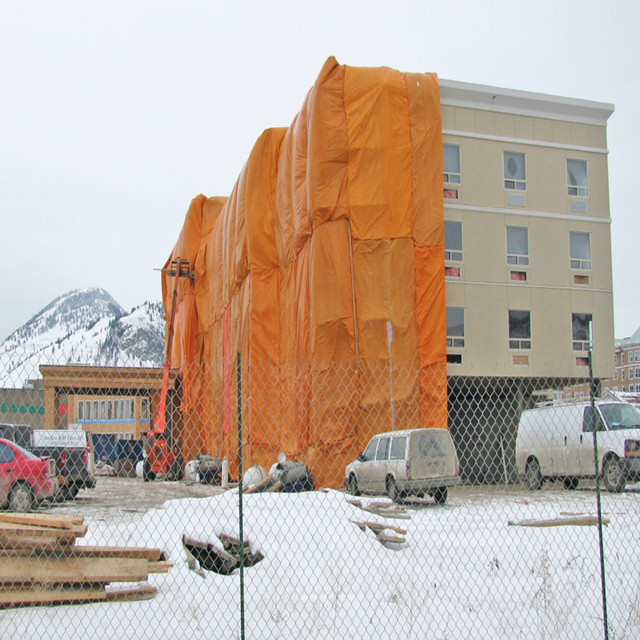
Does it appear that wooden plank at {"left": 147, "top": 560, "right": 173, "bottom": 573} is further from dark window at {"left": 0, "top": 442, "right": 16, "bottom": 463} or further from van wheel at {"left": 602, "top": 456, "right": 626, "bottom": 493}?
van wheel at {"left": 602, "top": 456, "right": 626, "bottom": 493}

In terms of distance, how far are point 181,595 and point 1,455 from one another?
1023 centimetres

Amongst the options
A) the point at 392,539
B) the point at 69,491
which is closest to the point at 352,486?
the point at 69,491

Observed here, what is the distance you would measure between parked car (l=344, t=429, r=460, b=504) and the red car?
289 inches

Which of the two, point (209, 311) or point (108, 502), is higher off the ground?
point (209, 311)

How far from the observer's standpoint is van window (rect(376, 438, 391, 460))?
19.0 metres

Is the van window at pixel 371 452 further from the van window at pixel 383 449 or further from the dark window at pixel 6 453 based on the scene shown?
the dark window at pixel 6 453

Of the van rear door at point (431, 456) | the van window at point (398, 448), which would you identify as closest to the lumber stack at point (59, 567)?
the van rear door at point (431, 456)

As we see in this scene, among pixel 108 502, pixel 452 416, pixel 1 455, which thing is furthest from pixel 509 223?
pixel 1 455

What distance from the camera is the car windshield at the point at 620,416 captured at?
19022mm

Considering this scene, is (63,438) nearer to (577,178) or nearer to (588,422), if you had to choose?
(588,422)

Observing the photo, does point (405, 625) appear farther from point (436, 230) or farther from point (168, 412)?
point (168, 412)

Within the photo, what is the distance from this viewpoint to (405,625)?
7625mm

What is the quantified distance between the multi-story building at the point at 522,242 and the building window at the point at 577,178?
1.5 inches

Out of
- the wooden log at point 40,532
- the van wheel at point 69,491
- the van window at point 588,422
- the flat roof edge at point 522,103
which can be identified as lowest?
the van wheel at point 69,491
